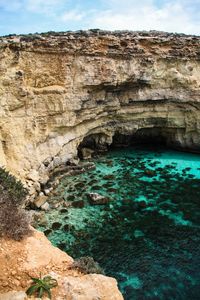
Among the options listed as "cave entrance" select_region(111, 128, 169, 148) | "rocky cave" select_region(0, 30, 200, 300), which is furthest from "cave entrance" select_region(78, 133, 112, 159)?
"cave entrance" select_region(111, 128, 169, 148)

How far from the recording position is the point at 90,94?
102ft

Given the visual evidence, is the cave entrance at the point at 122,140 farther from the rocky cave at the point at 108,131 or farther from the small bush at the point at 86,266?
the small bush at the point at 86,266

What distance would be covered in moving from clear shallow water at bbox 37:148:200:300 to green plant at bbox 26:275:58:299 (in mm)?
5951

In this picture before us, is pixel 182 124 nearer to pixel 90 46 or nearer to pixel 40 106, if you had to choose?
pixel 90 46

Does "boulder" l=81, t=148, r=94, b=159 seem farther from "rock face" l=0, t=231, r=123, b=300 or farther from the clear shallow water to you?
"rock face" l=0, t=231, r=123, b=300

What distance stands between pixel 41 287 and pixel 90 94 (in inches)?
878

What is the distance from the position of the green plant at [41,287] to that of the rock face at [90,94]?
13354 mm

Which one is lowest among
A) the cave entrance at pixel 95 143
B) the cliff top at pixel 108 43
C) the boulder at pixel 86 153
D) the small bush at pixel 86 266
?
the small bush at pixel 86 266

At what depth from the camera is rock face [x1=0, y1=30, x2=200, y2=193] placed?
25281mm

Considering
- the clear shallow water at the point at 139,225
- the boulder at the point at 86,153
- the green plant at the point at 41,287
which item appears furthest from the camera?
the boulder at the point at 86,153

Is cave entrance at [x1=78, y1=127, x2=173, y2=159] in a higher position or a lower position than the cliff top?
lower

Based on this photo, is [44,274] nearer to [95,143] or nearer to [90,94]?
[90,94]

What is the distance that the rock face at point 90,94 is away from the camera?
82.9ft

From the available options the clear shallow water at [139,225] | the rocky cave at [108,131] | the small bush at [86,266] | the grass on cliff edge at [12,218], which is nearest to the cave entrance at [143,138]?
the rocky cave at [108,131]
